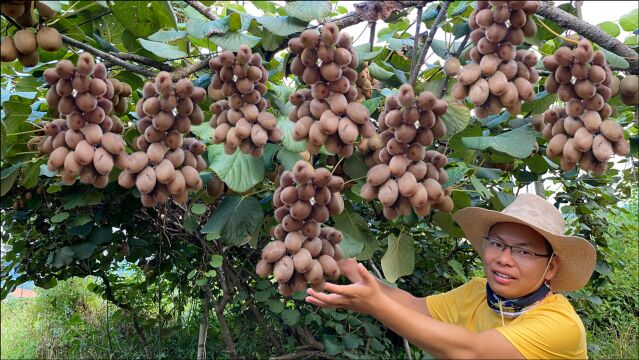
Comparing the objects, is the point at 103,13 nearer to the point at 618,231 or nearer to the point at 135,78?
the point at 135,78

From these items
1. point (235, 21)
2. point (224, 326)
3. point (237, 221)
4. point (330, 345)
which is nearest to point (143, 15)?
point (235, 21)

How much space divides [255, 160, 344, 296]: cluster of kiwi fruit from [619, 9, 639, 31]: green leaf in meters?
1.06

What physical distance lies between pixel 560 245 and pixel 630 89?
754 mm

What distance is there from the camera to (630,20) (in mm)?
1543

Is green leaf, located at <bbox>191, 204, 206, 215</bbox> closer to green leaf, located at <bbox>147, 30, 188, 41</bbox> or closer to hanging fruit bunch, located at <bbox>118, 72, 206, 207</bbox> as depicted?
green leaf, located at <bbox>147, 30, 188, 41</bbox>

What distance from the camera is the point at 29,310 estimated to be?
5.17 m

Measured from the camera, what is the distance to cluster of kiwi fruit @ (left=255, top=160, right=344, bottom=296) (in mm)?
1022

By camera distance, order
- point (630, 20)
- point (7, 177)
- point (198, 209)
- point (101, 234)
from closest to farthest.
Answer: point (7, 177) → point (630, 20) → point (198, 209) → point (101, 234)

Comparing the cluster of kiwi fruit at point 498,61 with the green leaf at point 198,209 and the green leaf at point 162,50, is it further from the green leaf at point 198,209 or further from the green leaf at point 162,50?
the green leaf at point 198,209

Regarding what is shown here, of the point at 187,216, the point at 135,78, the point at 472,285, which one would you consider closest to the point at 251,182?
the point at 135,78

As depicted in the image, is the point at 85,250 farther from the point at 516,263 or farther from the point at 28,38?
the point at 516,263

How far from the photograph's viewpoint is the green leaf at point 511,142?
1.41 metres

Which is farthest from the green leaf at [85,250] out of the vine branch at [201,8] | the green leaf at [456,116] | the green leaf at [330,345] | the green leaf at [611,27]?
the green leaf at [611,27]

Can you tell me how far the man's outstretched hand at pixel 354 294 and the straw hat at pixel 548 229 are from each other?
465mm
